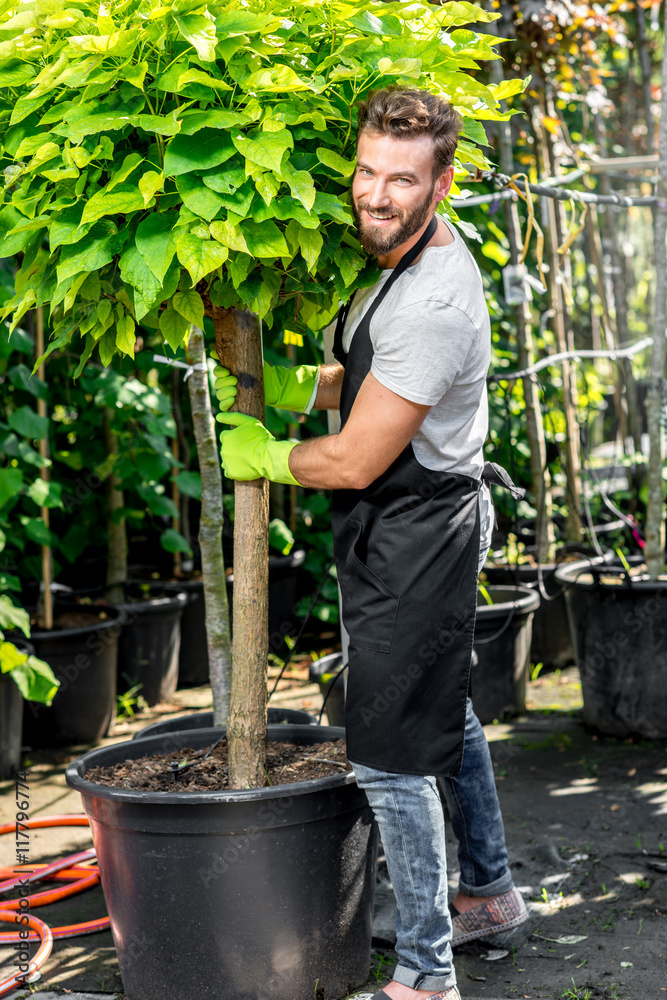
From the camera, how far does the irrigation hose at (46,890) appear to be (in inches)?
80.7

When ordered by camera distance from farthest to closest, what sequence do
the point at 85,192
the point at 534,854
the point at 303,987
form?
the point at 534,854 → the point at 303,987 → the point at 85,192

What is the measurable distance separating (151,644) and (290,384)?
2238mm

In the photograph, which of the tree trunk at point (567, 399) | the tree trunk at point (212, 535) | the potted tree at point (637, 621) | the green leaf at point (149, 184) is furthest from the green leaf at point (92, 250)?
the tree trunk at point (567, 399)

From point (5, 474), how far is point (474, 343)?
1965 millimetres

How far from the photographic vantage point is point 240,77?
4.56ft

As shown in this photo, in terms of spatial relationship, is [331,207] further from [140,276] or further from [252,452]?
[252,452]

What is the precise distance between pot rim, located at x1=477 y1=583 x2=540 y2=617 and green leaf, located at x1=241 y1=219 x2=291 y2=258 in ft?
6.94

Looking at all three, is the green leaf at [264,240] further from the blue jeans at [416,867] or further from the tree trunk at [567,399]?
the tree trunk at [567,399]

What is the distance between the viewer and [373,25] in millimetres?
1415

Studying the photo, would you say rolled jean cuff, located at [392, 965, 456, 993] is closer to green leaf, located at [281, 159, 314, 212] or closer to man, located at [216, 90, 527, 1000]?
man, located at [216, 90, 527, 1000]

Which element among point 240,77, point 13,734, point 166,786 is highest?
point 240,77

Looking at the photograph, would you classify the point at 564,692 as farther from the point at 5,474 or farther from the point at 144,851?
the point at 144,851

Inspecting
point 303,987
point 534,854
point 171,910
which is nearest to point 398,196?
point 171,910

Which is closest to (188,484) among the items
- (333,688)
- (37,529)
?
(37,529)
